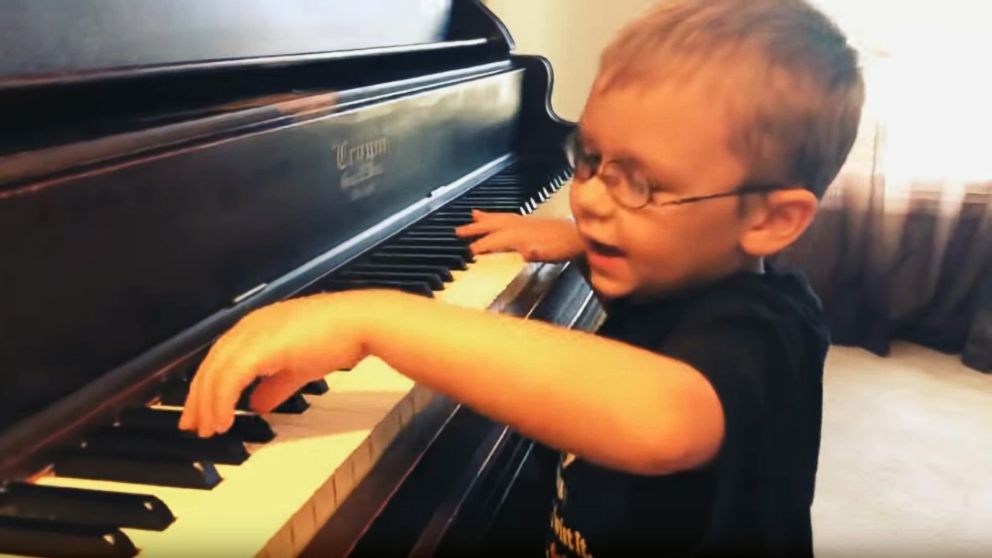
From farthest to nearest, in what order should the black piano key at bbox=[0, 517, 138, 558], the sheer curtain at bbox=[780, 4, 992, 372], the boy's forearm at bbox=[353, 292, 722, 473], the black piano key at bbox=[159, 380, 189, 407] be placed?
the sheer curtain at bbox=[780, 4, 992, 372]
the black piano key at bbox=[159, 380, 189, 407]
the boy's forearm at bbox=[353, 292, 722, 473]
the black piano key at bbox=[0, 517, 138, 558]

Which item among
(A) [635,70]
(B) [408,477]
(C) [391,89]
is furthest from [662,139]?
(C) [391,89]

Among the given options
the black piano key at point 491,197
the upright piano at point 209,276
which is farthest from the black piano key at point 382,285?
the black piano key at point 491,197

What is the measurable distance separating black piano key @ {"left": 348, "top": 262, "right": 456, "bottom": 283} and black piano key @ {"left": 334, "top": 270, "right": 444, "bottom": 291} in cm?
1

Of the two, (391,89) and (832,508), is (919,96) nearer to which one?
(832,508)

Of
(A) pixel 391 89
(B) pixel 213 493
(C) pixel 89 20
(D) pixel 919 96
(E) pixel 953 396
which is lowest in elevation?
(E) pixel 953 396

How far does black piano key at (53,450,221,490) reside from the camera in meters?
0.64

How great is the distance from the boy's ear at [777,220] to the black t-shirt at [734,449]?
0.09ft

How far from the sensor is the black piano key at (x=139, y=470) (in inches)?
25.2

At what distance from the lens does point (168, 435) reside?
69cm

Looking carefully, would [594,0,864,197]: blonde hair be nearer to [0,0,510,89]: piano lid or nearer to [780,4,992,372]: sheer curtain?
[0,0,510,89]: piano lid

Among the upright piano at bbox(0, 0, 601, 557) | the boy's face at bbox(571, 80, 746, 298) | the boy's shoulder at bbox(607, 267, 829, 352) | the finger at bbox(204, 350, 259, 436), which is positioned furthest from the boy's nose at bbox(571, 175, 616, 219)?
the finger at bbox(204, 350, 259, 436)

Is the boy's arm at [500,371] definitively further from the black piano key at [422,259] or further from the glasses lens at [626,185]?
the black piano key at [422,259]

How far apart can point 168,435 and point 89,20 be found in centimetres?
44

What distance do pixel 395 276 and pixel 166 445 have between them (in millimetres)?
468
